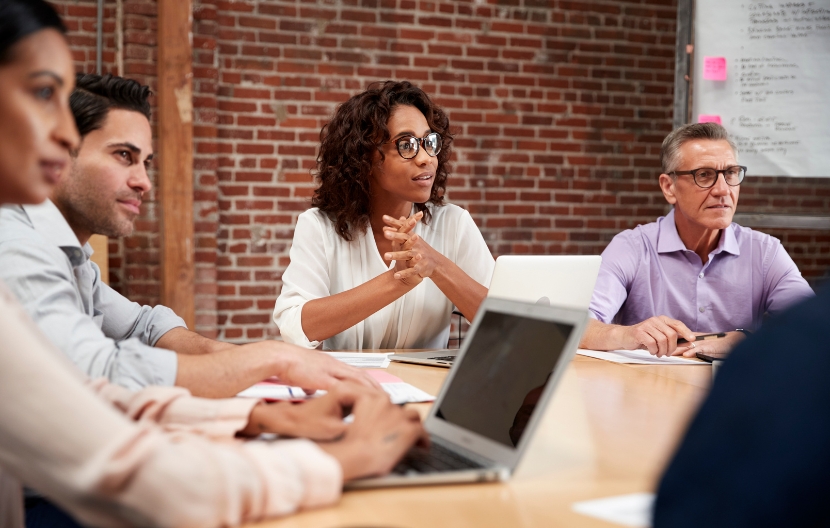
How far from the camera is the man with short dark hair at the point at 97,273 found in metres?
1.25

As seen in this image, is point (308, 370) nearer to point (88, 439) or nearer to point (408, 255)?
point (88, 439)

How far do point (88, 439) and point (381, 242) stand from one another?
1.89 meters

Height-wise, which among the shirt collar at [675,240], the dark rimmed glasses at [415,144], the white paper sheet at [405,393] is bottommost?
the white paper sheet at [405,393]

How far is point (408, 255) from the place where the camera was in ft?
7.14

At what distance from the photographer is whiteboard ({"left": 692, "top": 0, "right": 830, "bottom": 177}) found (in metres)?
3.20

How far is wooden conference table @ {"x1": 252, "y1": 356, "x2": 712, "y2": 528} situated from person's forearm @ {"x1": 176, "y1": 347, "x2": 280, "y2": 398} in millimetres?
313

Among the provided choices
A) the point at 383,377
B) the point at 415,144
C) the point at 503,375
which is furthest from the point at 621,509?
the point at 415,144

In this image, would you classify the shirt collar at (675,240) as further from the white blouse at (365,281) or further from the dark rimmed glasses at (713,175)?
the white blouse at (365,281)

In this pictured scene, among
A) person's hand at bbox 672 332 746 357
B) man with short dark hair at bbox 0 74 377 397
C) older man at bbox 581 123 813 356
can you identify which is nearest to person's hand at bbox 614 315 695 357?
person's hand at bbox 672 332 746 357

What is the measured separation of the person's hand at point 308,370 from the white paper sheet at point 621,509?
49cm

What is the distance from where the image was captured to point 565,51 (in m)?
4.46

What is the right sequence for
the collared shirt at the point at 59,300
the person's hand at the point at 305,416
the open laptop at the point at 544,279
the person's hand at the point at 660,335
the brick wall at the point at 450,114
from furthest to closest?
the brick wall at the point at 450,114, the person's hand at the point at 660,335, the open laptop at the point at 544,279, the collared shirt at the point at 59,300, the person's hand at the point at 305,416

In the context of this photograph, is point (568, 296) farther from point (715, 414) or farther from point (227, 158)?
point (227, 158)

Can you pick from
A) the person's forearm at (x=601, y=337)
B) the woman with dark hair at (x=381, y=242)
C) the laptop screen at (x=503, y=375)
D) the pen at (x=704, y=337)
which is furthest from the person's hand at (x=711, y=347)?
the laptop screen at (x=503, y=375)
